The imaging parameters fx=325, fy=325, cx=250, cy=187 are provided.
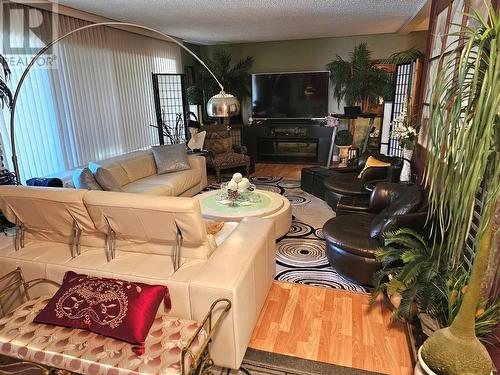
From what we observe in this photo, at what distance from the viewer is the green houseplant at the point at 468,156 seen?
118cm

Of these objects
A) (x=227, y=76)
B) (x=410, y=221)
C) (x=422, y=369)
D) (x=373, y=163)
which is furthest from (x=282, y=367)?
(x=227, y=76)

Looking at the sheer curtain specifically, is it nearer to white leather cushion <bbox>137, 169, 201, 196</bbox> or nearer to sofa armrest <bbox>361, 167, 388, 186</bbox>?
white leather cushion <bbox>137, 169, 201, 196</bbox>

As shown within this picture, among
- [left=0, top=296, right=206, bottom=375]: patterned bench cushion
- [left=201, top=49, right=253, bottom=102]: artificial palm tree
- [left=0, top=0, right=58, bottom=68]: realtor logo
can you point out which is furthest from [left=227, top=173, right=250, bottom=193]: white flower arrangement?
[left=201, top=49, right=253, bottom=102]: artificial palm tree

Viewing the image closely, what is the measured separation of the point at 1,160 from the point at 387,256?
150 inches

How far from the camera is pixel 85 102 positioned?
4.72 m

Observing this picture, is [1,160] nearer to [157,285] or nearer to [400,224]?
[157,285]

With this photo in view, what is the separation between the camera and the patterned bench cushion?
1501 millimetres

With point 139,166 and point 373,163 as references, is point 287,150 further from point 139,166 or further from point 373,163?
point 139,166

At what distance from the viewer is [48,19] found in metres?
4.07

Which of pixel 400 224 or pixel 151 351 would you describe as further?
pixel 400 224

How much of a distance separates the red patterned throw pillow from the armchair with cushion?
154 inches

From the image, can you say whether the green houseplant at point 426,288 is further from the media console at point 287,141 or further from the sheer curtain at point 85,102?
the media console at point 287,141

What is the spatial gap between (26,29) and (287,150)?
5035 millimetres

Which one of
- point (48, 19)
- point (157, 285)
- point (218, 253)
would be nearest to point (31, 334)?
point (157, 285)
